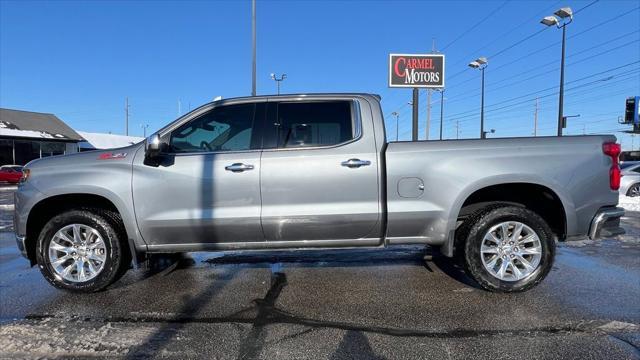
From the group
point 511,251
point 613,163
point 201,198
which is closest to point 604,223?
point 613,163

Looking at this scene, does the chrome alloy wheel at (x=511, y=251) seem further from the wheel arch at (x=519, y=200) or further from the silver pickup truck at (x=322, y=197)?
the wheel arch at (x=519, y=200)

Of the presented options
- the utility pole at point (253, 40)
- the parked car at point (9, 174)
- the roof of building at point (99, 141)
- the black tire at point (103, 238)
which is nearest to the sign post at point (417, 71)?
the utility pole at point (253, 40)

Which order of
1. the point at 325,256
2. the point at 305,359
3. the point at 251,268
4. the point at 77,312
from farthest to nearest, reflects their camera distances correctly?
the point at 325,256
the point at 251,268
the point at 77,312
the point at 305,359

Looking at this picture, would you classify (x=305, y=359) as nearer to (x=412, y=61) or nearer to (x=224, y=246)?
(x=224, y=246)

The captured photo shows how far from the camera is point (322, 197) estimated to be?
4363 mm

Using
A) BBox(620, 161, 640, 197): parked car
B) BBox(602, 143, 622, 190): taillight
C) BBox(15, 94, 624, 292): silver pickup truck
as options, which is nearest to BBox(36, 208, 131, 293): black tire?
BBox(15, 94, 624, 292): silver pickup truck

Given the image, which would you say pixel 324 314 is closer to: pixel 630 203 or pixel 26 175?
pixel 26 175

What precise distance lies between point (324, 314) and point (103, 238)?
93.2 inches

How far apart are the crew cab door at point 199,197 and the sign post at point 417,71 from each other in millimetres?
13029

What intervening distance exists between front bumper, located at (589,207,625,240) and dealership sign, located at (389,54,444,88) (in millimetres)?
12709

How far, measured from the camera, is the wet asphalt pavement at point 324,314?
3.20m

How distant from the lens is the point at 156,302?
4.27 metres

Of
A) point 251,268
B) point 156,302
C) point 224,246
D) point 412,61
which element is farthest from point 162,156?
point 412,61

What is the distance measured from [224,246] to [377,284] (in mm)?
1682
